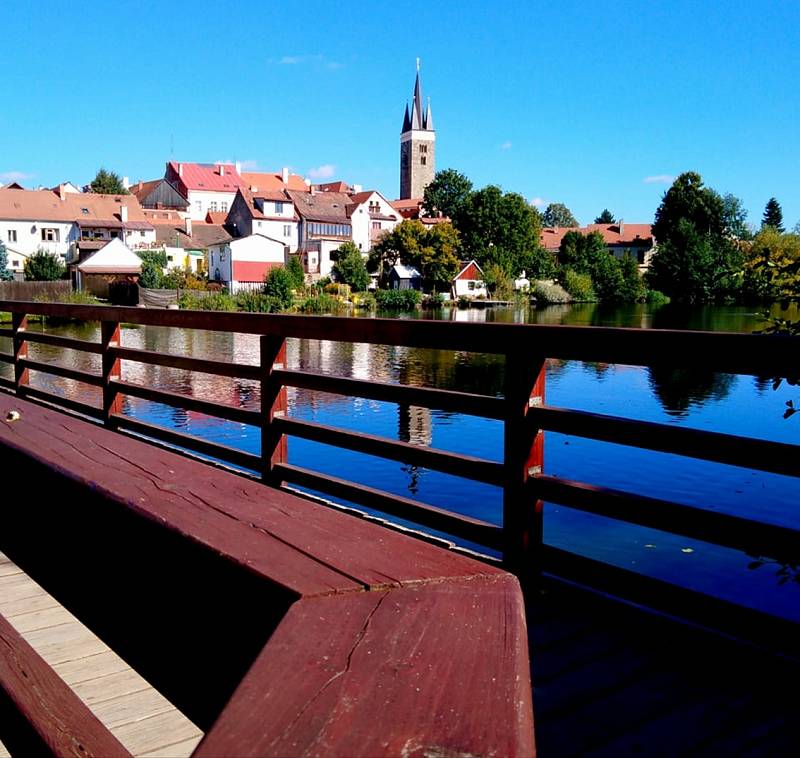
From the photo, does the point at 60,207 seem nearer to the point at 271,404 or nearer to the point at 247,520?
the point at 271,404

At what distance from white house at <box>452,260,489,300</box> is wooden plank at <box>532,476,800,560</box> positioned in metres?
72.1

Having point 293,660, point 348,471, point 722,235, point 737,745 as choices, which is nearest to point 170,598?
point 293,660

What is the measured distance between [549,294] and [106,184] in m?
54.5

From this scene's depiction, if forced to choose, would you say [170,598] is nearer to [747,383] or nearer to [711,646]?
[711,646]

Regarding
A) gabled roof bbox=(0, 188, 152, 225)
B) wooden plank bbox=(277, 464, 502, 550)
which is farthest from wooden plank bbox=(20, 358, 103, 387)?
gabled roof bbox=(0, 188, 152, 225)

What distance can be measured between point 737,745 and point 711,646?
2.01ft

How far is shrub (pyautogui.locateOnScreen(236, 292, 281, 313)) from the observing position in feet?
170

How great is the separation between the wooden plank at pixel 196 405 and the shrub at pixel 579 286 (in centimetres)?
7316

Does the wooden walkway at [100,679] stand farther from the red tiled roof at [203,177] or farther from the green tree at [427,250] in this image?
the red tiled roof at [203,177]

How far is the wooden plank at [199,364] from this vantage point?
5.11 meters

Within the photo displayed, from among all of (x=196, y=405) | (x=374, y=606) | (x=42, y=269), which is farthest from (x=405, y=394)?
(x=42, y=269)

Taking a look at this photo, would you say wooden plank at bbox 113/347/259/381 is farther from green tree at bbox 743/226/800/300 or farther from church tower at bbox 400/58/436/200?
church tower at bbox 400/58/436/200

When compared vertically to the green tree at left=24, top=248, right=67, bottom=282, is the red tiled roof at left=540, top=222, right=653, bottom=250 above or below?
above

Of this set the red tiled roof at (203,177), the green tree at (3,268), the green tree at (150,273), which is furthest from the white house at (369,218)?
the green tree at (3,268)
